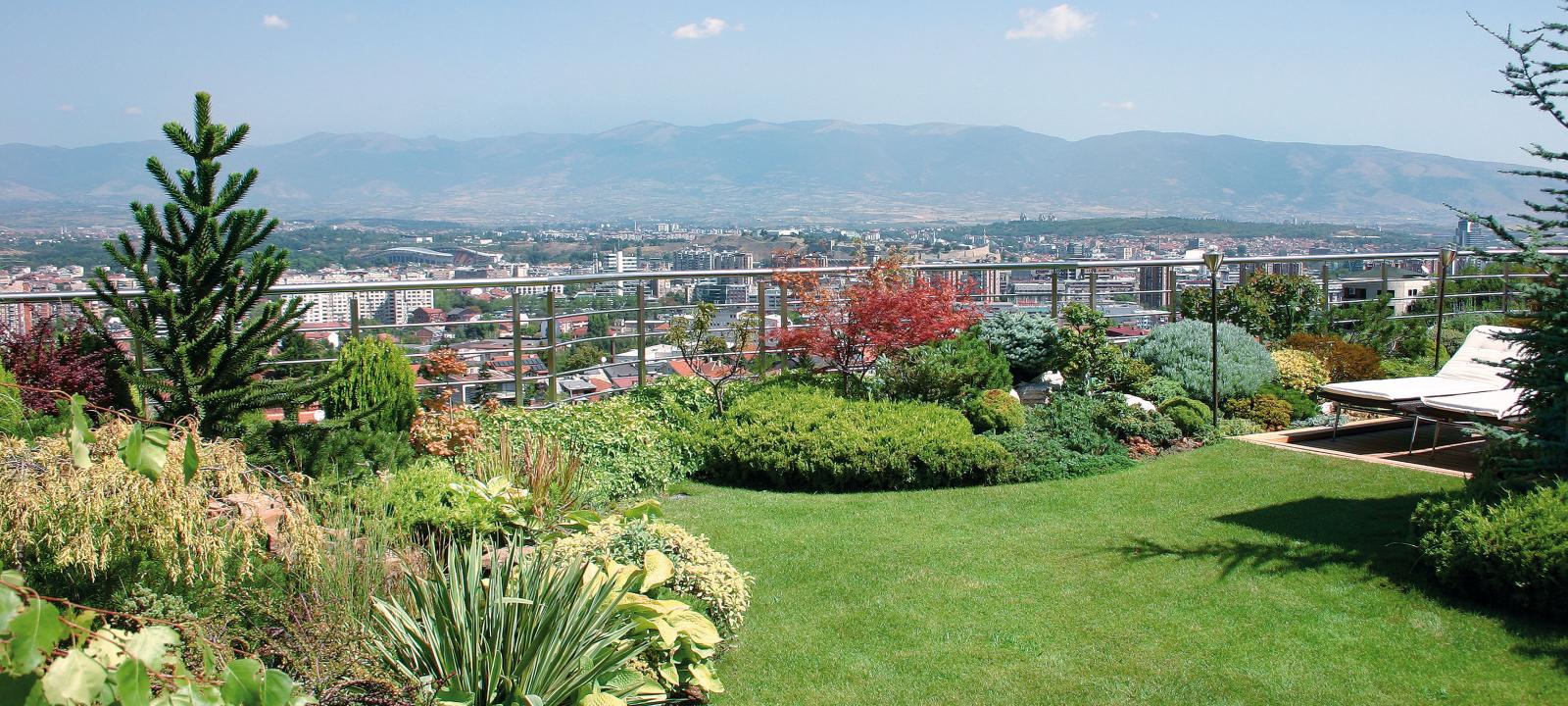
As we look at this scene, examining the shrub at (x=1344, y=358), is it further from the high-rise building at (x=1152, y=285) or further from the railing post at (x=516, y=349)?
the railing post at (x=516, y=349)

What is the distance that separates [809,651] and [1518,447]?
423 cm

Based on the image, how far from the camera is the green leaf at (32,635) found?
166 centimetres

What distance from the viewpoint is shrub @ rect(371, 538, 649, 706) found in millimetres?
4184

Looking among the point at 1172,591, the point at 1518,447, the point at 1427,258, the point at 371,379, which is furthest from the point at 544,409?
the point at 1427,258

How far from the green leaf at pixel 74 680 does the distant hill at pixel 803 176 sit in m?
51.4

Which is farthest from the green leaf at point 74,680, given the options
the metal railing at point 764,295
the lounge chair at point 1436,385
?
Answer: the lounge chair at point 1436,385

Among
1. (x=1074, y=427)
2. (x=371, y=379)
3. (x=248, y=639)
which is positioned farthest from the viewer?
(x=1074, y=427)

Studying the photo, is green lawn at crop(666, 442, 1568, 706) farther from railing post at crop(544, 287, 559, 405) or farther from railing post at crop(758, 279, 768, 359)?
railing post at crop(758, 279, 768, 359)

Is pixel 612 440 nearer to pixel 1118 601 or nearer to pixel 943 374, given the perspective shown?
pixel 943 374

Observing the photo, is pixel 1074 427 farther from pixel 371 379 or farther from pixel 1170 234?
pixel 1170 234

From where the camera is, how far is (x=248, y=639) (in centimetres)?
455

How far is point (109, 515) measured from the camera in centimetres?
371

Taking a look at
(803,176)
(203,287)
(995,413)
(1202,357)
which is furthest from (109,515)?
(803,176)

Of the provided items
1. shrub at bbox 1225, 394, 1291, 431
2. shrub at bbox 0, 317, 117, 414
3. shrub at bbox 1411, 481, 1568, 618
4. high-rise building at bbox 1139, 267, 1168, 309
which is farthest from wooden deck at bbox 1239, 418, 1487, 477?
shrub at bbox 0, 317, 117, 414
